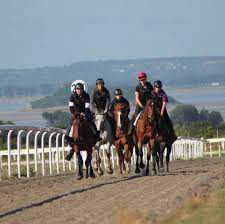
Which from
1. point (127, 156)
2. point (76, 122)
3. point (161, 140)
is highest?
point (76, 122)

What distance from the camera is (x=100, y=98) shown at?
88.7 feet

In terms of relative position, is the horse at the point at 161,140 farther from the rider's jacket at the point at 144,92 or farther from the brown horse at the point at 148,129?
the rider's jacket at the point at 144,92

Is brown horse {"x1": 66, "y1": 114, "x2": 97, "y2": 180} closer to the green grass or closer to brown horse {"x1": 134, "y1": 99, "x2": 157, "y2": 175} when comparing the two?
brown horse {"x1": 134, "y1": 99, "x2": 157, "y2": 175}

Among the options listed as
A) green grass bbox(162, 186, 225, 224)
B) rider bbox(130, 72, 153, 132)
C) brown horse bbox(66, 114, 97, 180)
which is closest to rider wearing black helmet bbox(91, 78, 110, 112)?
rider bbox(130, 72, 153, 132)

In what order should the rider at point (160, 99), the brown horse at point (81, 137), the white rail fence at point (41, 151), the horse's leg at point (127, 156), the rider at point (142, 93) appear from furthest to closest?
the horse's leg at point (127, 156) < the white rail fence at point (41, 151) < the rider at point (142, 93) < the rider at point (160, 99) < the brown horse at point (81, 137)

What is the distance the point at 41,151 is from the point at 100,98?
4557 mm

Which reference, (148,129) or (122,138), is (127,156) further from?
(148,129)

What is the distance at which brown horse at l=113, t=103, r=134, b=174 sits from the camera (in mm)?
27938

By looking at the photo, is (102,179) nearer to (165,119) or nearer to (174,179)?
(174,179)

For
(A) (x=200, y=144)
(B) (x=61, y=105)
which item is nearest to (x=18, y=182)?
(A) (x=200, y=144)

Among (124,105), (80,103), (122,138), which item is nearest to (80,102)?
(80,103)

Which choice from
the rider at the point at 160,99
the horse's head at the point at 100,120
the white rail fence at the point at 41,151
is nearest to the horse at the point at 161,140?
the rider at the point at 160,99

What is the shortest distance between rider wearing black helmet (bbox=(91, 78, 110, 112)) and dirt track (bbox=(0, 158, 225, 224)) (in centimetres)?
227

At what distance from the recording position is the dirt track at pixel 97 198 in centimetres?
1561
